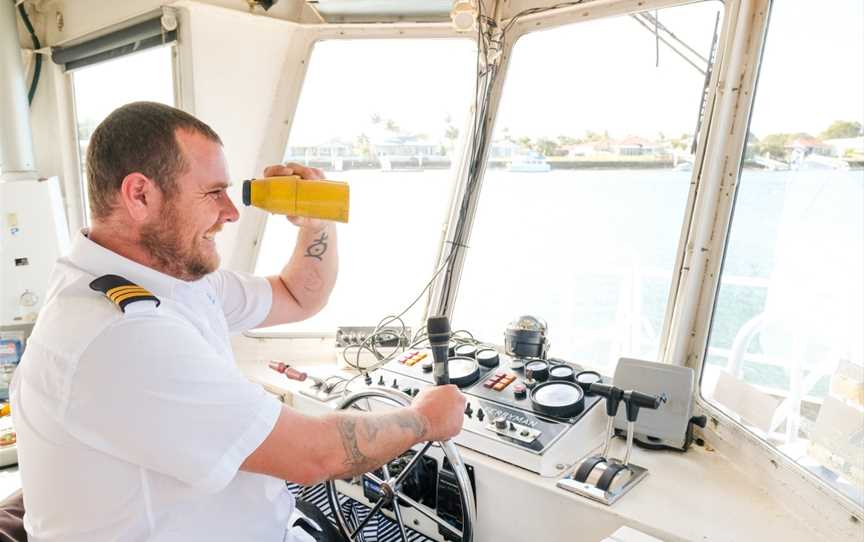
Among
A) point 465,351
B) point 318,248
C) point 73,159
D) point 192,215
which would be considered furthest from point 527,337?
point 73,159

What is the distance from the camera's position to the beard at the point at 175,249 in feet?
3.33

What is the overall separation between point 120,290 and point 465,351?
112 cm

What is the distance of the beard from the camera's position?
1014 mm

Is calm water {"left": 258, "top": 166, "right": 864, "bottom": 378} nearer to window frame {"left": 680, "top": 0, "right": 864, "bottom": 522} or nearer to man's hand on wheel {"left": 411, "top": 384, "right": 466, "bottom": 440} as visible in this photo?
window frame {"left": 680, "top": 0, "right": 864, "bottom": 522}

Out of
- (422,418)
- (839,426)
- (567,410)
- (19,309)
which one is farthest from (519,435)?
(19,309)

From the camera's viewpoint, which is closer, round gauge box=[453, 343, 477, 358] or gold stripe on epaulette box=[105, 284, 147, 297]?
gold stripe on epaulette box=[105, 284, 147, 297]

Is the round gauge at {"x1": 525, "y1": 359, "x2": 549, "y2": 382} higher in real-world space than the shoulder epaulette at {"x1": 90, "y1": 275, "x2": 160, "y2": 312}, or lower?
lower

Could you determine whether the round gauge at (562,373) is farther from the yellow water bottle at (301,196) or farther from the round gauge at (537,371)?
the yellow water bottle at (301,196)

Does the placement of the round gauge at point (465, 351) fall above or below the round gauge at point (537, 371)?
below

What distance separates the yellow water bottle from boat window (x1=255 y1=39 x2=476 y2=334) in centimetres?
85

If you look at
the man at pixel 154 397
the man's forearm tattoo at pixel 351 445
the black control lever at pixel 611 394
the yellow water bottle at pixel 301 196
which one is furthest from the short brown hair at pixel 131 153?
the black control lever at pixel 611 394

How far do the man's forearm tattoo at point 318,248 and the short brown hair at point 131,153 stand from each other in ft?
2.06

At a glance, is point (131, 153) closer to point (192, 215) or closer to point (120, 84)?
point (192, 215)

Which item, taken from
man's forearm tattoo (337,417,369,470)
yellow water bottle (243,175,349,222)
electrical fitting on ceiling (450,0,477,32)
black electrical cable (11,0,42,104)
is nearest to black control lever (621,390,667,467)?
man's forearm tattoo (337,417,369,470)
